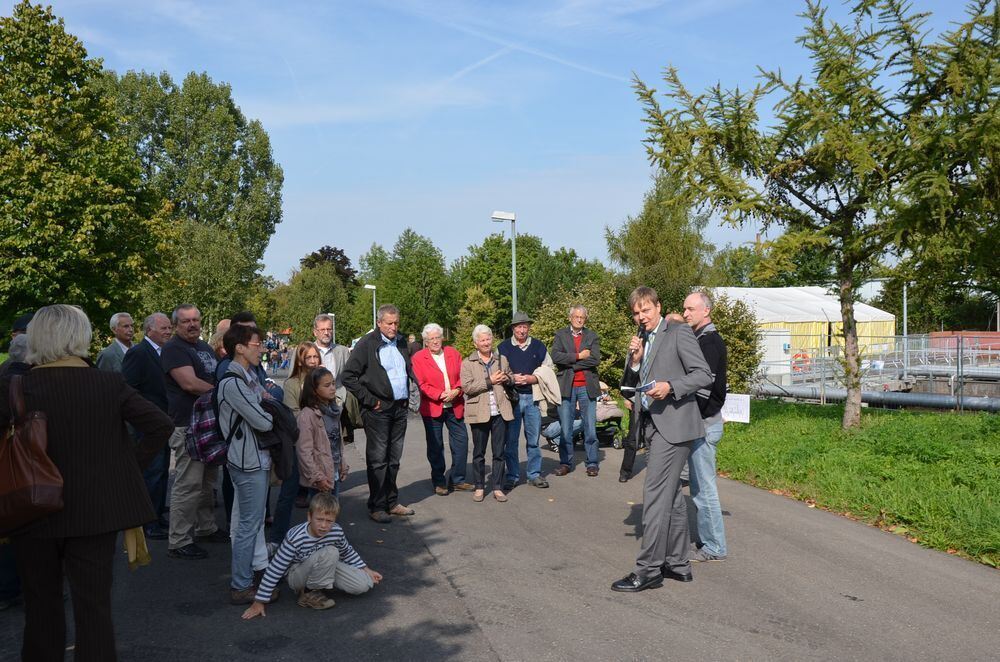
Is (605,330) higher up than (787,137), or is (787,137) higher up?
(787,137)

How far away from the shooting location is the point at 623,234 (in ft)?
117

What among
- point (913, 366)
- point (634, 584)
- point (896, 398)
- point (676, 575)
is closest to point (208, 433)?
point (634, 584)

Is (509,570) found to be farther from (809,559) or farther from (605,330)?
(605,330)

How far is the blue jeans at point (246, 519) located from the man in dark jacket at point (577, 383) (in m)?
5.40

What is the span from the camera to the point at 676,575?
6.00 metres

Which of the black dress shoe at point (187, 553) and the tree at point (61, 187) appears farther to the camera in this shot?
the tree at point (61, 187)

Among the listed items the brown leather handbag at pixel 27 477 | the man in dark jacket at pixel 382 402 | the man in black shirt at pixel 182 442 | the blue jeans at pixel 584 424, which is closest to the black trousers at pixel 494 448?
the man in dark jacket at pixel 382 402

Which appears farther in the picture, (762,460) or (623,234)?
(623,234)

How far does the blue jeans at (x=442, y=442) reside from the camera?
915cm

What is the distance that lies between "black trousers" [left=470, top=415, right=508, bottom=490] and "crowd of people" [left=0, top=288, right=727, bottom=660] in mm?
25

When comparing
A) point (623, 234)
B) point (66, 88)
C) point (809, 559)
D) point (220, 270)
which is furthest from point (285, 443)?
point (220, 270)

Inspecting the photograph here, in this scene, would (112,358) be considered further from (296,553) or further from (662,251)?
(662,251)

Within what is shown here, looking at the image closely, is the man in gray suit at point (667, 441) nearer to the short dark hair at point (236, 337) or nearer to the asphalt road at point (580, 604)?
the asphalt road at point (580, 604)

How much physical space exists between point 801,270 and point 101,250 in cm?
2438
